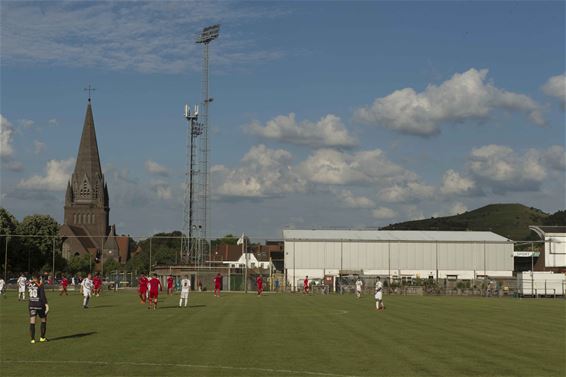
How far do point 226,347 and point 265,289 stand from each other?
234ft

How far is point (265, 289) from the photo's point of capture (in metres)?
94.3

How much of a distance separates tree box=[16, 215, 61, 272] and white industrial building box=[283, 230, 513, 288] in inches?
1394

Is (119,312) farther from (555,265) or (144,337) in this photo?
(555,265)

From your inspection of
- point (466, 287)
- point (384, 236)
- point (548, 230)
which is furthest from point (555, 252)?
point (384, 236)

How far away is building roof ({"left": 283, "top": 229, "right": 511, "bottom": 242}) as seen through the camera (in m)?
101

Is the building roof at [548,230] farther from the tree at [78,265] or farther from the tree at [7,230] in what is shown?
the tree at [78,265]

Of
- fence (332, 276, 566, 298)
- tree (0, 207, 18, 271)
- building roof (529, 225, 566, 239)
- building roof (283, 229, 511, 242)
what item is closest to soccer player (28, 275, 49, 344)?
fence (332, 276, 566, 298)

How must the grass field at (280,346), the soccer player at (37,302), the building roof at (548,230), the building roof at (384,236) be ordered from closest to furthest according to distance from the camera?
the grass field at (280,346)
the soccer player at (37,302)
the building roof at (384,236)
the building roof at (548,230)

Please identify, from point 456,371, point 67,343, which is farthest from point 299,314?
point 456,371

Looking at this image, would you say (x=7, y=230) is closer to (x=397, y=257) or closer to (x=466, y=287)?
(x=397, y=257)

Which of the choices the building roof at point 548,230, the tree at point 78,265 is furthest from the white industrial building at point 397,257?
the tree at point 78,265

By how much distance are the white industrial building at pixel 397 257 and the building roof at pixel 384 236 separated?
35 centimetres

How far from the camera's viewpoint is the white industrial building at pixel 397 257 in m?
98.3

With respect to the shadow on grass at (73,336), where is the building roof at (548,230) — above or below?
above
